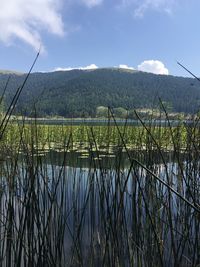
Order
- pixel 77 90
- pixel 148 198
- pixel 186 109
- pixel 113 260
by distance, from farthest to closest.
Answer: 1. pixel 77 90
2. pixel 186 109
3. pixel 148 198
4. pixel 113 260

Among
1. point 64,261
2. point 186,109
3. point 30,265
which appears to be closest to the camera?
point 30,265

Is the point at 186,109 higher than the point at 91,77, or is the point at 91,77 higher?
the point at 91,77

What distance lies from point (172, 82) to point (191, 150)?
12255 cm

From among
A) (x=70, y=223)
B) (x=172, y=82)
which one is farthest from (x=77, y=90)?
(x=70, y=223)

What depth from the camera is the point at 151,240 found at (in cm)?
245

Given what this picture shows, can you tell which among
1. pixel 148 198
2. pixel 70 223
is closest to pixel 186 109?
pixel 148 198

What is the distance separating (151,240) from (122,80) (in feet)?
498

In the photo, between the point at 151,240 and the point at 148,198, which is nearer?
the point at 151,240

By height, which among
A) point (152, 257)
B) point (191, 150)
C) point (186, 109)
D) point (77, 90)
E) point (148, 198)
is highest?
point (77, 90)

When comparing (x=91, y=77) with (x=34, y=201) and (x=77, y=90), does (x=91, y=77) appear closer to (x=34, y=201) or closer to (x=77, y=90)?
(x=77, y=90)

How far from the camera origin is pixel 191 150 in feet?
9.43

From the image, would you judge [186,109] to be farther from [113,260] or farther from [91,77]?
[91,77]

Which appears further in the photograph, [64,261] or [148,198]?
[64,261]

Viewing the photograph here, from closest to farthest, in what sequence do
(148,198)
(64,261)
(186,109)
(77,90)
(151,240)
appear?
1. (151,240)
2. (148,198)
3. (64,261)
4. (186,109)
5. (77,90)
